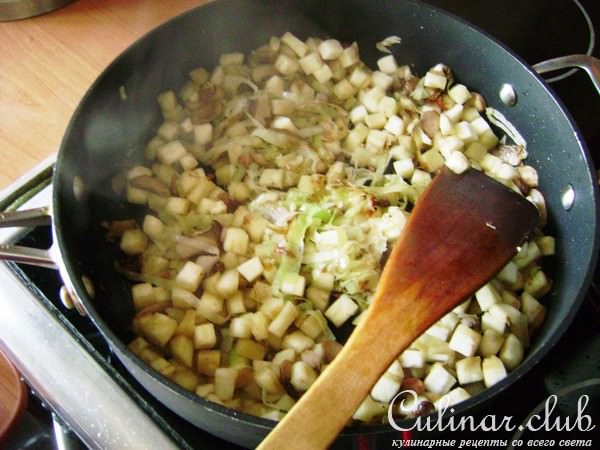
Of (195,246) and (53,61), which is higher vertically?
(53,61)

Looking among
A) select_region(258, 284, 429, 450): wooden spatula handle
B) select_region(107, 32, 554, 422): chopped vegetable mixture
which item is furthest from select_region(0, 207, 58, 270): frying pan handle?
select_region(258, 284, 429, 450): wooden spatula handle

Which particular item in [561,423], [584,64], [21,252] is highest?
[584,64]

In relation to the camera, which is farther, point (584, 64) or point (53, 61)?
point (53, 61)

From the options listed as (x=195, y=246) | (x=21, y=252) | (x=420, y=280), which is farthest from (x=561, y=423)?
(x=21, y=252)

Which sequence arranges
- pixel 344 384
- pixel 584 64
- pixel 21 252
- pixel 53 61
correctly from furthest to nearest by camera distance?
pixel 53 61
pixel 584 64
pixel 21 252
pixel 344 384

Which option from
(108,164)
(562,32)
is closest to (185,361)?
(108,164)

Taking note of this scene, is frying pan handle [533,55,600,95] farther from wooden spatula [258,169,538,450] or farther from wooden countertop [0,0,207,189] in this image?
wooden countertop [0,0,207,189]

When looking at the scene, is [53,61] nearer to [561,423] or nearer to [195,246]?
[195,246]
